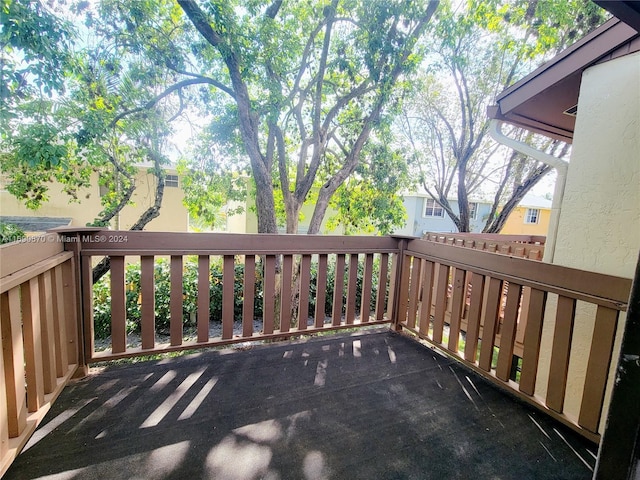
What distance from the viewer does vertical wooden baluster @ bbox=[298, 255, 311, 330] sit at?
2452mm

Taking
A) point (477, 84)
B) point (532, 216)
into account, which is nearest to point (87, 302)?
point (477, 84)

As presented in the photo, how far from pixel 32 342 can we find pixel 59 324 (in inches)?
13.0

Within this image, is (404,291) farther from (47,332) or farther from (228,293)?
A: (47,332)

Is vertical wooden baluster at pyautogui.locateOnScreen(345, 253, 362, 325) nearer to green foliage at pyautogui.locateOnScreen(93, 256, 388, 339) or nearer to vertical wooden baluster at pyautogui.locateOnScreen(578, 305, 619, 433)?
vertical wooden baluster at pyautogui.locateOnScreen(578, 305, 619, 433)

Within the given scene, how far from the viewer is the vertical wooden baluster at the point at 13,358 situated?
1156mm

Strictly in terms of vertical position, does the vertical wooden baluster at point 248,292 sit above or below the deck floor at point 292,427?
above

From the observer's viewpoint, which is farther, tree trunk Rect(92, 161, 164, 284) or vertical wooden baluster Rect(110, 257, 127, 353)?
tree trunk Rect(92, 161, 164, 284)

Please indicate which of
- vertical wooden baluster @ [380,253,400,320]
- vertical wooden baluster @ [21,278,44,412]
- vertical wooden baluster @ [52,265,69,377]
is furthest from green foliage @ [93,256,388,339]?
vertical wooden baluster @ [21,278,44,412]

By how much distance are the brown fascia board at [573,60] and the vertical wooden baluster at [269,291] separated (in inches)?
104

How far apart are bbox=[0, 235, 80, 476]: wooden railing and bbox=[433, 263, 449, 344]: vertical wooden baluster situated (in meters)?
2.50

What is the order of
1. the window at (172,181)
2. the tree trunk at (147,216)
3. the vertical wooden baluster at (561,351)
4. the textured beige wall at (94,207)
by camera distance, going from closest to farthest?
the vertical wooden baluster at (561,351)
the tree trunk at (147,216)
the textured beige wall at (94,207)
the window at (172,181)

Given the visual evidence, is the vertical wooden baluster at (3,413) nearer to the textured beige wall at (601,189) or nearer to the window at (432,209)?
the textured beige wall at (601,189)

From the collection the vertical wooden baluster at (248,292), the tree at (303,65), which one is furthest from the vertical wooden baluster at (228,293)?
the tree at (303,65)

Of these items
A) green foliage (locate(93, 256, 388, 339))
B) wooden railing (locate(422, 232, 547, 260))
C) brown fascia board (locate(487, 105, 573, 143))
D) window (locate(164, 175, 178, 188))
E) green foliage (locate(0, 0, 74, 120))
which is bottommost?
green foliage (locate(93, 256, 388, 339))
